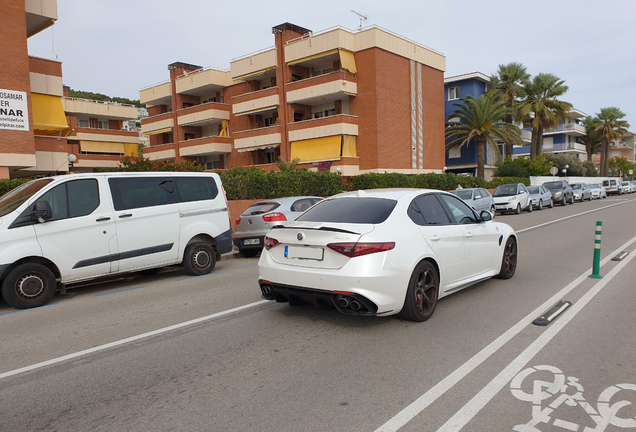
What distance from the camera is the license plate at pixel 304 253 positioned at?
16.7 feet

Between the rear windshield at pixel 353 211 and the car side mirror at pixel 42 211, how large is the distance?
4.07 m

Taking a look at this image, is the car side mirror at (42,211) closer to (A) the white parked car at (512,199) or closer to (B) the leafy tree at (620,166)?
(A) the white parked car at (512,199)

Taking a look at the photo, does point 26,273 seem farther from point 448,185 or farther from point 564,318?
point 448,185

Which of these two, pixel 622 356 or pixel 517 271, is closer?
pixel 622 356

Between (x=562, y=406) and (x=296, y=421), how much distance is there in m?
1.91

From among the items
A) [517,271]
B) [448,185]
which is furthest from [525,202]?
[517,271]

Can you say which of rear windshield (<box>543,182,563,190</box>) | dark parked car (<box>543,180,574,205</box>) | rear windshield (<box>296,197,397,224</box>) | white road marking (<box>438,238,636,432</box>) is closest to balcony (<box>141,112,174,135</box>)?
rear windshield (<box>543,182,563,190</box>)

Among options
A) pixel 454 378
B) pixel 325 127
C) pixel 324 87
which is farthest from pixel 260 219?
pixel 324 87

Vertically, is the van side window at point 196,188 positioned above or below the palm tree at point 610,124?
below

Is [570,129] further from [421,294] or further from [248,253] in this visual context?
[421,294]

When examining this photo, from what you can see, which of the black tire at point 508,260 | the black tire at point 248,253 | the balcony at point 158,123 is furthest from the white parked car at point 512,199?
the balcony at point 158,123

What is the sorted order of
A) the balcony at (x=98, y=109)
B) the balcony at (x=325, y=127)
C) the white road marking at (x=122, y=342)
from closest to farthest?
the white road marking at (x=122, y=342) < the balcony at (x=325, y=127) < the balcony at (x=98, y=109)

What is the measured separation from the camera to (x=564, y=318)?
18.2ft

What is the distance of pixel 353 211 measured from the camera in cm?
561
